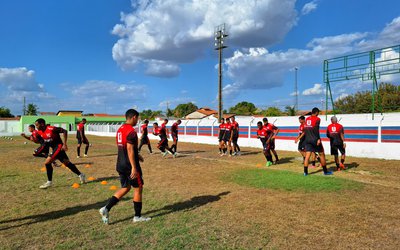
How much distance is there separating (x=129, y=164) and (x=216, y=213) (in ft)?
6.25

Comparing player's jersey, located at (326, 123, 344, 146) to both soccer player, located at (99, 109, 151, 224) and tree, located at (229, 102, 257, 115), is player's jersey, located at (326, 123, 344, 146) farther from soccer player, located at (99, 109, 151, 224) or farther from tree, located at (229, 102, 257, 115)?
tree, located at (229, 102, 257, 115)

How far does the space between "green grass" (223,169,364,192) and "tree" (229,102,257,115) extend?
72.7m

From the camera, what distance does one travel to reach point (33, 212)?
604 centimetres

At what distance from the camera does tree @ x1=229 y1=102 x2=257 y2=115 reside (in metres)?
83.8

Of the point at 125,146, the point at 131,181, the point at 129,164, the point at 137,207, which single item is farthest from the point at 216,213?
the point at 125,146

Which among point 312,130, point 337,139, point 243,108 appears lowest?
point 337,139

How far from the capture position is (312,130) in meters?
9.30

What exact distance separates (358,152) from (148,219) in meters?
13.2

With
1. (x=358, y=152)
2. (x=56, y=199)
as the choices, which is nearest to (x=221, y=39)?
(x=358, y=152)

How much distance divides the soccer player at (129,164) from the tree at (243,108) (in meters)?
77.4

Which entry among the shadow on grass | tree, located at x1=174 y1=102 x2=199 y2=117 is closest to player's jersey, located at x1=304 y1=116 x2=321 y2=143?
the shadow on grass

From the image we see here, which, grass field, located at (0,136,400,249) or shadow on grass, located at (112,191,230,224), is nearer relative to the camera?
grass field, located at (0,136,400,249)

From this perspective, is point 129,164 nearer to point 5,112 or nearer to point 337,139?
point 337,139

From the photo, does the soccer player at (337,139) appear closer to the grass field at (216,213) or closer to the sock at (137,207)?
the grass field at (216,213)
